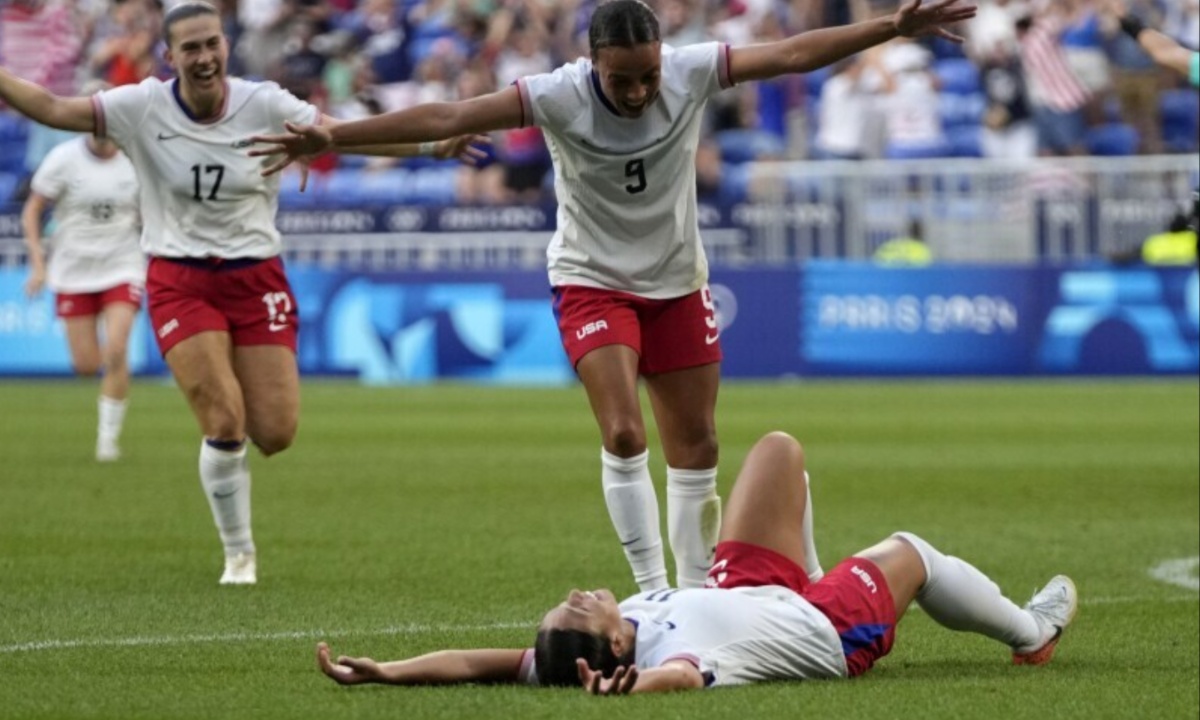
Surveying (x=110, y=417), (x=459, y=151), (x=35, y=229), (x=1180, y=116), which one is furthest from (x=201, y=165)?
(x=1180, y=116)

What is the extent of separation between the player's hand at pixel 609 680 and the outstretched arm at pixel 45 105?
386cm

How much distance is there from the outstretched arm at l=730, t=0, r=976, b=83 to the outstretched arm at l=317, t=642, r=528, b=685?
235cm

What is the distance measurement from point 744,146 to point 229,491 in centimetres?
1862

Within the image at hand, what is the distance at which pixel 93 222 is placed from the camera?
1873cm

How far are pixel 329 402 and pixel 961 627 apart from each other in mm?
18015

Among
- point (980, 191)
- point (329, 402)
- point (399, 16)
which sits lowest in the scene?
point (329, 402)

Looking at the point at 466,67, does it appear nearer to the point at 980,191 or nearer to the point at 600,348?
the point at 980,191

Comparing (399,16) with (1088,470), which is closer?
(1088,470)

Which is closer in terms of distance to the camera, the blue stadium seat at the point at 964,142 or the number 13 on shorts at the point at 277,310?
the number 13 on shorts at the point at 277,310

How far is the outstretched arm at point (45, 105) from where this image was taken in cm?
971

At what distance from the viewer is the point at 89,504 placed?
1496 centimetres

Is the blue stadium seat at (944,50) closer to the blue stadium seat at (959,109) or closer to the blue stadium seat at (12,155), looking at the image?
the blue stadium seat at (959,109)

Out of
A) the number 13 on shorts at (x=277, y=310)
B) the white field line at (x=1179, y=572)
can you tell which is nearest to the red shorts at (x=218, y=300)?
the number 13 on shorts at (x=277, y=310)

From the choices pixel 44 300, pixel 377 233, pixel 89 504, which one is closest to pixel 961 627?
pixel 89 504
